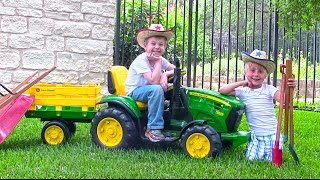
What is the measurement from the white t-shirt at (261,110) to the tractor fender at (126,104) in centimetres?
99

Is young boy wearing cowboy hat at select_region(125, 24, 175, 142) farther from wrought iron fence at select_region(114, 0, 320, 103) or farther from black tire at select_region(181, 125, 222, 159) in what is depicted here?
wrought iron fence at select_region(114, 0, 320, 103)

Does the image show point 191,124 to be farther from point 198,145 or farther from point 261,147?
point 261,147

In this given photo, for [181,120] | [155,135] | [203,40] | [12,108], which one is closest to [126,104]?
[155,135]

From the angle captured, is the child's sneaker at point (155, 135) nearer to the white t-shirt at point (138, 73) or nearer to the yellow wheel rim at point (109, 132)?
the yellow wheel rim at point (109, 132)

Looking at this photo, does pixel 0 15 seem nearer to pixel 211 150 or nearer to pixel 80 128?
pixel 80 128

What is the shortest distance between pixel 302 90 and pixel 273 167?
9395mm

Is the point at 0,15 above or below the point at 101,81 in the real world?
above

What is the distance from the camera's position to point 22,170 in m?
3.60

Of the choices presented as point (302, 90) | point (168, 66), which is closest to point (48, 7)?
point (168, 66)

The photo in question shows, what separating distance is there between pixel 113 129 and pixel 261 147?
1.34m

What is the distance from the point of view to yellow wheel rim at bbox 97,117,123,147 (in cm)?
463

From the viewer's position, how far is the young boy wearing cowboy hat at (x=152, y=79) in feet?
14.7

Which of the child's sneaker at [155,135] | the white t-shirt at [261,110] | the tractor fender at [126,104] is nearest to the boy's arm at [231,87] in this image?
the white t-shirt at [261,110]

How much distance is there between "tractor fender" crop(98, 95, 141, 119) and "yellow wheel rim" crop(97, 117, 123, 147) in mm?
151
